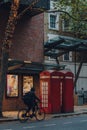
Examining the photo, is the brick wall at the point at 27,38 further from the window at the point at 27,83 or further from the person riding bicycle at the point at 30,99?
the person riding bicycle at the point at 30,99

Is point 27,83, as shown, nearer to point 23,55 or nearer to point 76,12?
point 23,55

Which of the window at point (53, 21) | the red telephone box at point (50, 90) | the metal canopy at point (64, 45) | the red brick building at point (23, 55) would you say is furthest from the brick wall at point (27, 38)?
the window at point (53, 21)

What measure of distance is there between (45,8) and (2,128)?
538 inches

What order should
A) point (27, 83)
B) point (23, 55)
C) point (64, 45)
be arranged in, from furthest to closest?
point (64, 45) < point (27, 83) < point (23, 55)

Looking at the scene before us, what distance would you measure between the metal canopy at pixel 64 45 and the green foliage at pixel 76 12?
1.56 meters

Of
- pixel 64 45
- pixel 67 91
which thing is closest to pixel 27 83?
pixel 64 45

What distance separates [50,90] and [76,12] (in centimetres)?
512

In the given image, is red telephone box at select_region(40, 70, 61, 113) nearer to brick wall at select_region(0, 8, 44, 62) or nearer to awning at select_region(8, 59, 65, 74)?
awning at select_region(8, 59, 65, 74)

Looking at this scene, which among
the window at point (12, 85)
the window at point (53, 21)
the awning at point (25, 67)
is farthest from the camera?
the window at point (53, 21)

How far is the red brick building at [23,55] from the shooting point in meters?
31.4

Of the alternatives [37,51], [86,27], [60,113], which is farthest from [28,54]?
[86,27]

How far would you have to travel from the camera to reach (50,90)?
2912 cm

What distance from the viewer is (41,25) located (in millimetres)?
34406

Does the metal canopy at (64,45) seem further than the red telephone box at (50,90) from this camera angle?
Yes
